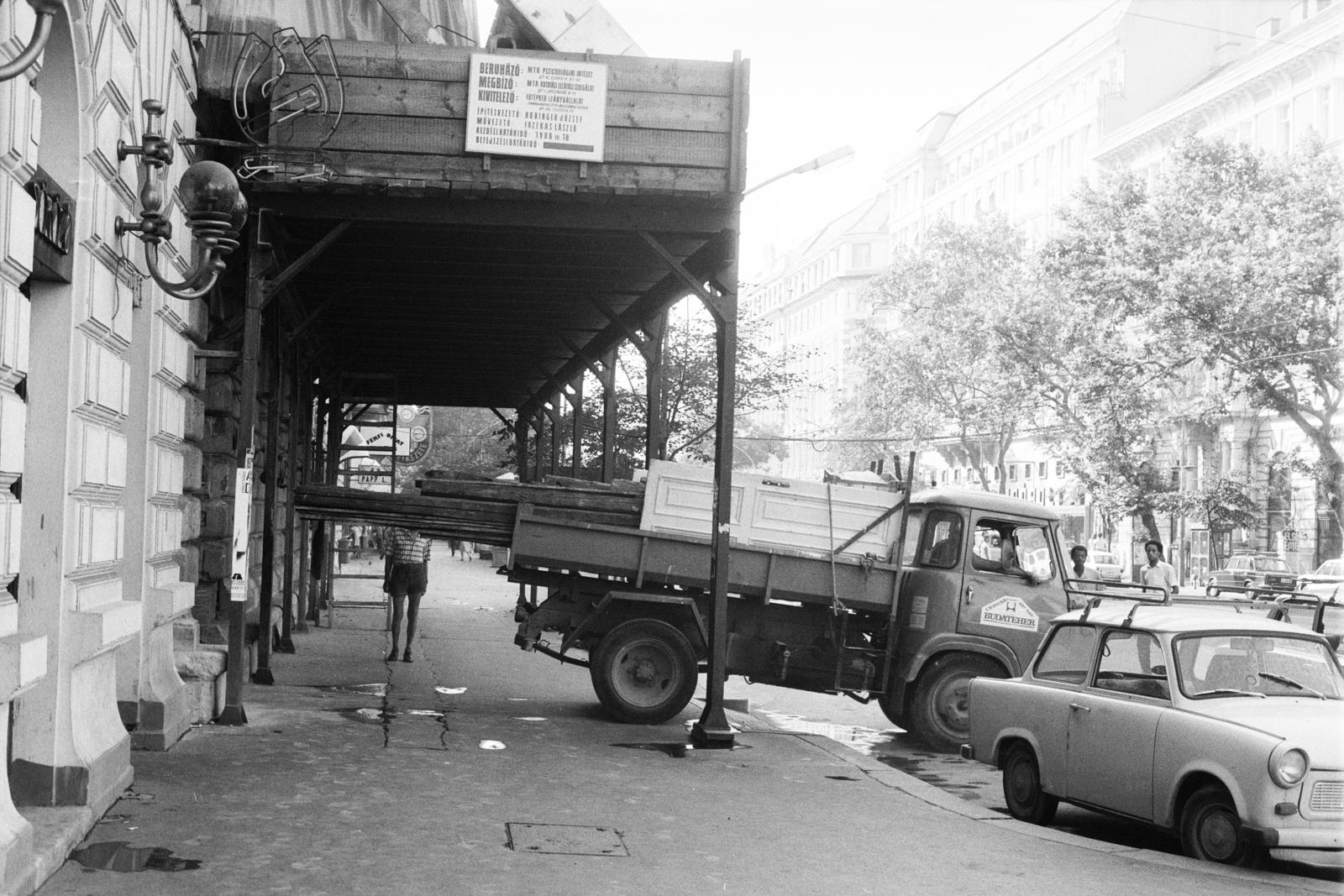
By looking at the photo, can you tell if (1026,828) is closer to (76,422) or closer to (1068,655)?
(1068,655)

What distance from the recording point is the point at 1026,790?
978 centimetres

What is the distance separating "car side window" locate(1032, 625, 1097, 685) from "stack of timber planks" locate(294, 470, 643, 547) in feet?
14.5

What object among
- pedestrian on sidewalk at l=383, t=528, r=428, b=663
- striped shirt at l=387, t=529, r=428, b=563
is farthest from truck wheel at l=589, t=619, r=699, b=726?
striped shirt at l=387, t=529, r=428, b=563

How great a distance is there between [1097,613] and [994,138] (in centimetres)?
7613

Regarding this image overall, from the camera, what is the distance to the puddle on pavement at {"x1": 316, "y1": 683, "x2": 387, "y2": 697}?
1431 centimetres

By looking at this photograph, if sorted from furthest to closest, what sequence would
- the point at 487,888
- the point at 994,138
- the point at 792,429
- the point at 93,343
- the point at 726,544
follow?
1. the point at 792,429
2. the point at 994,138
3. the point at 726,544
4. the point at 93,343
5. the point at 487,888

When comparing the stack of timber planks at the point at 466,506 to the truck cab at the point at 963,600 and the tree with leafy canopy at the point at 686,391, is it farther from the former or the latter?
the tree with leafy canopy at the point at 686,391

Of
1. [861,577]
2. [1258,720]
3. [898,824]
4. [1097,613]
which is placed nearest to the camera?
[1258,720]

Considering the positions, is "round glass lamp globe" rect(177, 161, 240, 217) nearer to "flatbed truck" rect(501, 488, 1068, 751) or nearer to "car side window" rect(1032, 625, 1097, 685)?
"flatbed truck" rect(501, 488, 1068, 751)

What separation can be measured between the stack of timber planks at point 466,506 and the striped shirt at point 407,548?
12.2 feet

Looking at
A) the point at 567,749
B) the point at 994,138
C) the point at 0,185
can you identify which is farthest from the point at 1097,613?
the point at 994,138

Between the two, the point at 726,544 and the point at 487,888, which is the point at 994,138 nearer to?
the point at 726,544

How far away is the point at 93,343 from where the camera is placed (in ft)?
24.5

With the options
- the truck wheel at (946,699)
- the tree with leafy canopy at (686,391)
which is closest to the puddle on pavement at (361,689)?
the truck wheel at (946,699)
